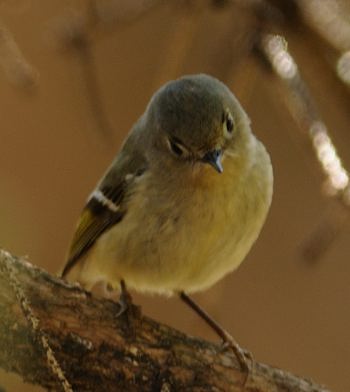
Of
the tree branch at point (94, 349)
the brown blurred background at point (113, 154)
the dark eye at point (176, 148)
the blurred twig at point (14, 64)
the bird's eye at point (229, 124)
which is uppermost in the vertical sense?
the blurred twig at point (14, 64)

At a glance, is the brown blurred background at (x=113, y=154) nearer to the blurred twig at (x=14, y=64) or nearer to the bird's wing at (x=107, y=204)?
the bird's wing at (x=107, y=204)

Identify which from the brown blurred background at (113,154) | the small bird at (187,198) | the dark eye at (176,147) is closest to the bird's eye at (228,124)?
the small bird at (187,198)

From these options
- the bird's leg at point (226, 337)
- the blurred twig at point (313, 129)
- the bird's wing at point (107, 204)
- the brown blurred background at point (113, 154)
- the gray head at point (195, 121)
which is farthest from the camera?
the brown blurred background at point (113, 154)

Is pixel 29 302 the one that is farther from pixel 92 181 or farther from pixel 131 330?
pixel 92 181

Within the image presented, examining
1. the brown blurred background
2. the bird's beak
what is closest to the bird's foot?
the bird's beak

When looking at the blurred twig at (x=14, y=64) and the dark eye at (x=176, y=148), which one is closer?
the blurred twig at (x=14, y=64)

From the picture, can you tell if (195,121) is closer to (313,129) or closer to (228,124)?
(228,124)

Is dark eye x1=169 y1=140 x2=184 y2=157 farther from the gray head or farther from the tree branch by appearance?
the tree branch

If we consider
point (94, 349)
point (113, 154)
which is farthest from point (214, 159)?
point (113, 154)
